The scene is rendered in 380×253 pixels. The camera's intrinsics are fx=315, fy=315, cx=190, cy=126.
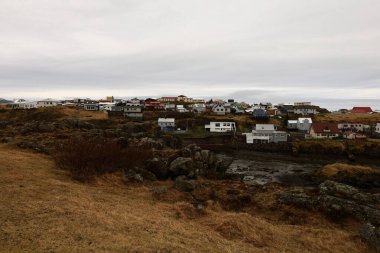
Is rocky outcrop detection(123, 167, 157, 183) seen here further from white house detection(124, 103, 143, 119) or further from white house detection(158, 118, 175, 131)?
white house detection(124, 103, 143, 119)

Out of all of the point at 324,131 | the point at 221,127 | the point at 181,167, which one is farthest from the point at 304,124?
the point at 181,167

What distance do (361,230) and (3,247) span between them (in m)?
17.2

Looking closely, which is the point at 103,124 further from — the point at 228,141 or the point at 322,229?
the point at 322,229

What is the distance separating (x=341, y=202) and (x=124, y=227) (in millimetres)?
15473

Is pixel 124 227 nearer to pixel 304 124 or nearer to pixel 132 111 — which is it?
pixel 304 124

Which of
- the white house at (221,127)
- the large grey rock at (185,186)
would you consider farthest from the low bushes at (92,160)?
the white house at (221,127)

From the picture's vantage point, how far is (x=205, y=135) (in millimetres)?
75938

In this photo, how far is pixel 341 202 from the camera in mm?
22047

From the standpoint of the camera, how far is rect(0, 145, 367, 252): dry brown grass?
12.7 meters

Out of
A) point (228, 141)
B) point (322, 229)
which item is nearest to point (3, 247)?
point (322, 229)

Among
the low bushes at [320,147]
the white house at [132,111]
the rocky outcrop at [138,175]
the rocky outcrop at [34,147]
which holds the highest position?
the white house at [132,111]

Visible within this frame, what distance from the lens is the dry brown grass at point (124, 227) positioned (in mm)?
12703

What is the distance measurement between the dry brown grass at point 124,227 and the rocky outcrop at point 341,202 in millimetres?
1955

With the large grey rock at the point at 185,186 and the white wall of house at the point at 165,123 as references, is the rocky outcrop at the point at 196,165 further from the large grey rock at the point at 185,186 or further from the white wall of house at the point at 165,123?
the white wall of house at the point at 165,123
